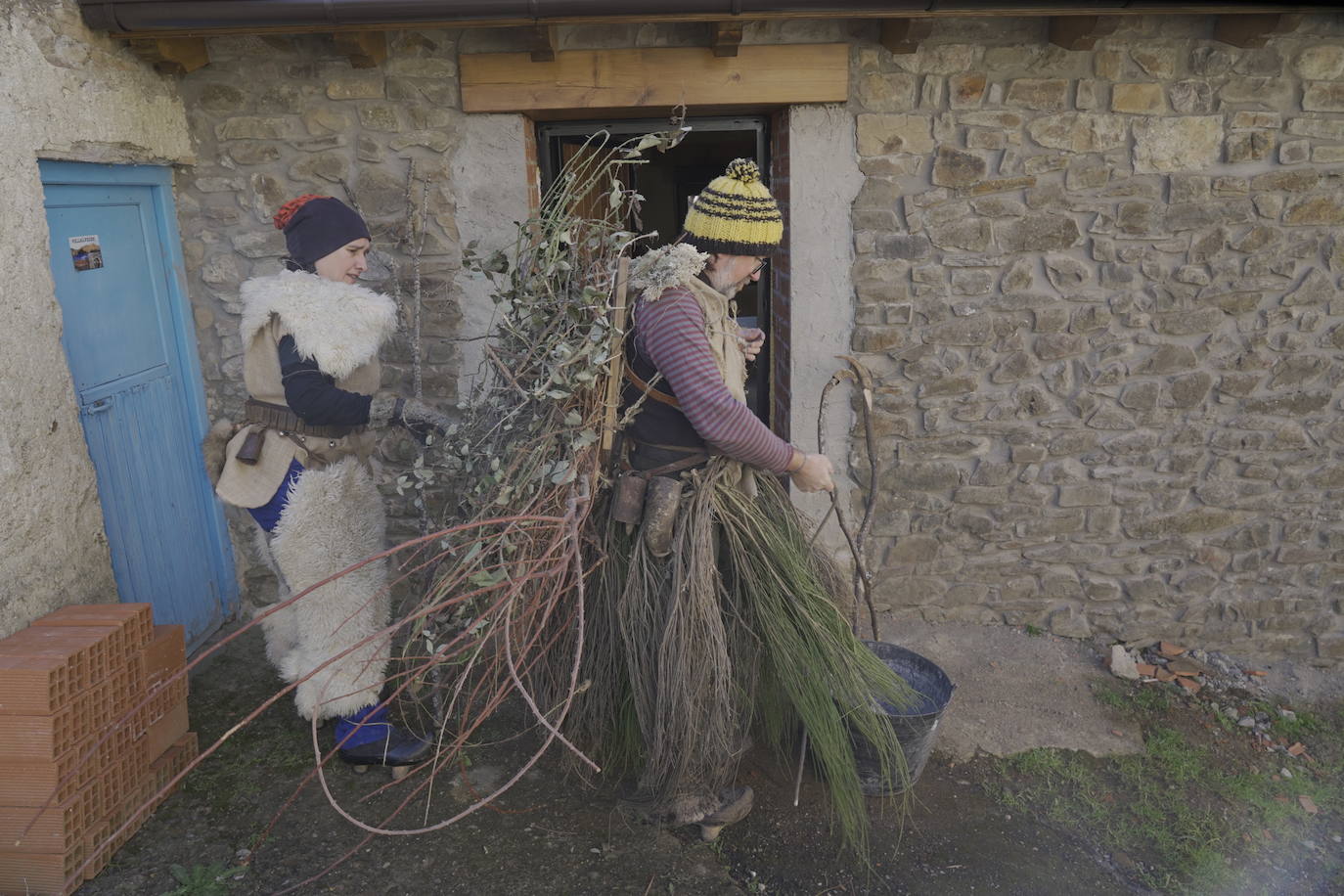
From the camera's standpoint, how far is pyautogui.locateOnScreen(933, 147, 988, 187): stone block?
132 inches

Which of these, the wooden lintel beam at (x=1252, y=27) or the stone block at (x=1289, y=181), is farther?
the stone block at (x=1289, y=181)

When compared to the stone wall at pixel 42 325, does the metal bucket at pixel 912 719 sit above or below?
below

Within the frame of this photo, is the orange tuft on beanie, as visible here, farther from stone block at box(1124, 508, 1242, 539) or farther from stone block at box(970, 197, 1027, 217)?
stone block at box(1124, 508, 1242, 539)

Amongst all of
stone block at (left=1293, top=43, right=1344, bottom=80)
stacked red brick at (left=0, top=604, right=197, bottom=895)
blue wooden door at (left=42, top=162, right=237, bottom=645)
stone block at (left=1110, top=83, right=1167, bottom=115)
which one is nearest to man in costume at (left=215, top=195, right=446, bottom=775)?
stacked red brick at (left=0, top=604, right=197, bottom=895)

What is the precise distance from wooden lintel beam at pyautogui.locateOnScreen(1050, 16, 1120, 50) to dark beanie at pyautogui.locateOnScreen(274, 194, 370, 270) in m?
2.47

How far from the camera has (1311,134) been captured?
11.0 ft

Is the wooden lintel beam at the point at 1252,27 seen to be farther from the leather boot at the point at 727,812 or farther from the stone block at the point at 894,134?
the leather boot at the point at 727,812

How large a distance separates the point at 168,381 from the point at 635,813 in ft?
7.73

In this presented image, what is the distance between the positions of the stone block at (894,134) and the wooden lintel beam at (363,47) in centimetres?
174

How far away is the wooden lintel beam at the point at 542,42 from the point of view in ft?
9.84

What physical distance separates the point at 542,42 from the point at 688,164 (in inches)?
71.6

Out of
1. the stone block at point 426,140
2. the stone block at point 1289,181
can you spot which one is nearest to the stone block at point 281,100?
the stone block at point 426,140

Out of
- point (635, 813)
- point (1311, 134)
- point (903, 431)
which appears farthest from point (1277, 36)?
point (635, 813)

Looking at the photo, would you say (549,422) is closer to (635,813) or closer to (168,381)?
(635,813)
